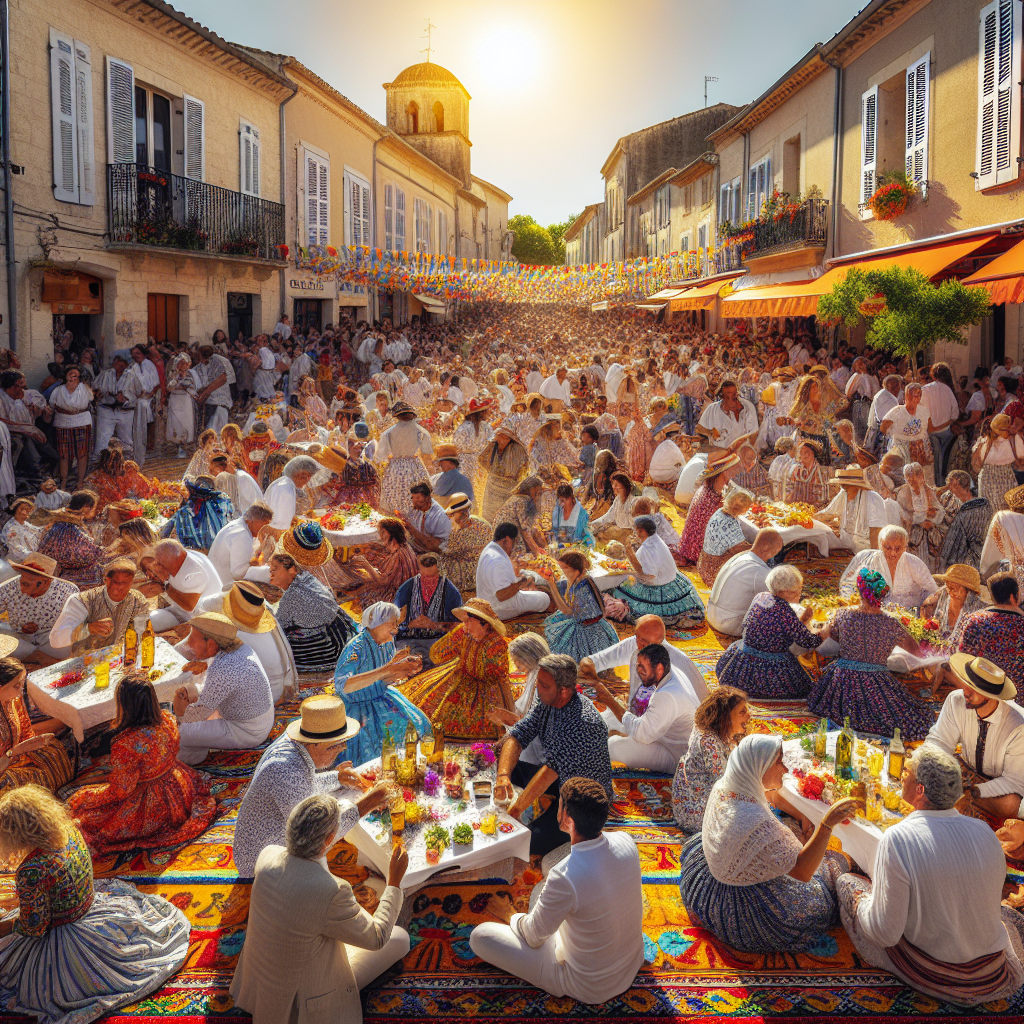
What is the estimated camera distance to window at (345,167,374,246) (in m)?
25.4

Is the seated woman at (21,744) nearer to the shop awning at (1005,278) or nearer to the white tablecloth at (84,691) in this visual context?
the white tablecloth at (84,691)

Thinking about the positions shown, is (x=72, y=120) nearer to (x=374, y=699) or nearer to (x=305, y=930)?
(x=374, y=699)

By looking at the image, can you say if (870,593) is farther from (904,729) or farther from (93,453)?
(93,453)

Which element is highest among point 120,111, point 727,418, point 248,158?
point 248,158

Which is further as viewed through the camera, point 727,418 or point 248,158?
point 248,158

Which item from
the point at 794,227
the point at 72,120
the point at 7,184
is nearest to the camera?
the point at 7,184

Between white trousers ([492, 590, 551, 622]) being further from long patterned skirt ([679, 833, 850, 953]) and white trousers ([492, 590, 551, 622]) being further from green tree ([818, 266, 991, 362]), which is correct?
green tree ([818, 266, 991, 362])

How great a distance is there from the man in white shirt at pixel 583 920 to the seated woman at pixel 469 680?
2010mm

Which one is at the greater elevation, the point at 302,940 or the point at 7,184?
the point at 7,184

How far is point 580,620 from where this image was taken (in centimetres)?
688

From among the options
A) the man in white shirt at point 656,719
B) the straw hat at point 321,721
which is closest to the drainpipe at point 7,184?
the straw hat at point 321,721

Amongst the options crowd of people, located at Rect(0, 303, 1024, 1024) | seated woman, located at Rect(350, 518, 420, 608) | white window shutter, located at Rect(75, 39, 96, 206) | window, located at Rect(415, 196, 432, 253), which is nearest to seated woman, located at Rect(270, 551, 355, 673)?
crowd of people, located at Rect(0, 303, 1024, 1024)

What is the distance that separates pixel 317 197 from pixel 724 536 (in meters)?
17.6

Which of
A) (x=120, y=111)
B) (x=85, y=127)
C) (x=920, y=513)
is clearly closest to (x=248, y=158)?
(x=120, y=111)
